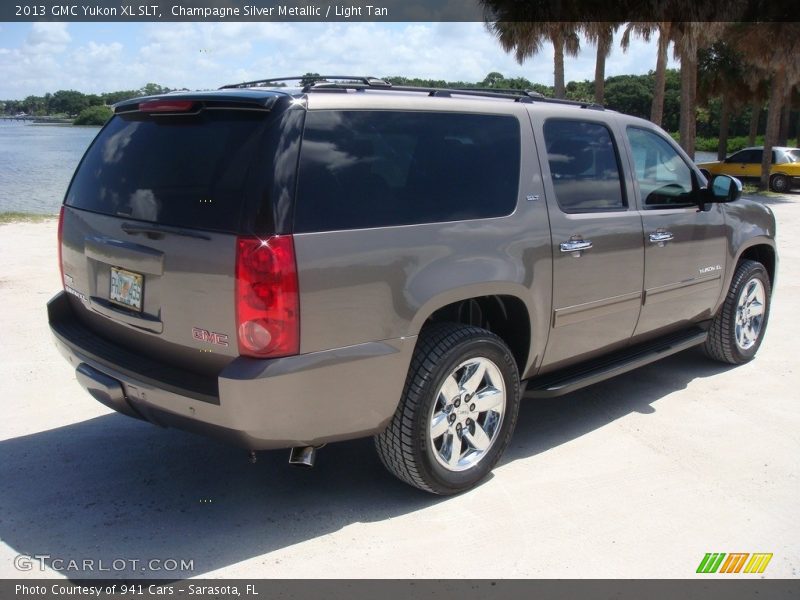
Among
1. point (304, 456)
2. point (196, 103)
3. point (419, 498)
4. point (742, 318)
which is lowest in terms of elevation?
point (419, 498)

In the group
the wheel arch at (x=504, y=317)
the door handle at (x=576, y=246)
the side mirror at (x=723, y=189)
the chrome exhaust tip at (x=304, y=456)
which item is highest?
the side mirror at (x=723, y=189)

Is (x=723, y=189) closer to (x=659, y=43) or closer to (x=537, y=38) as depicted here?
(x=659, y=43)

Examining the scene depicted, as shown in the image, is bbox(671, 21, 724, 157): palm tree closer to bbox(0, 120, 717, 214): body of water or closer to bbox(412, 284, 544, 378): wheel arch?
bbox(0, 120, 717, 214): body of water

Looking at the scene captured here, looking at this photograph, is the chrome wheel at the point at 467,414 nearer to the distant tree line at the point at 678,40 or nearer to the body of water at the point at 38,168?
the body of water at the point at 38,168

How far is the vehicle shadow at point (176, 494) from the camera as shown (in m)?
3.27

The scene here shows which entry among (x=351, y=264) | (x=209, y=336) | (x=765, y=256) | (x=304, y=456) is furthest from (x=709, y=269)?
(x=209, y=336)

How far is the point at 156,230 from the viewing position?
3.28m

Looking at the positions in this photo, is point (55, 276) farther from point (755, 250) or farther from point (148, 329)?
point (755, 250)

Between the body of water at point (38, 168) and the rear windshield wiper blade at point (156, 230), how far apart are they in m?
1.51

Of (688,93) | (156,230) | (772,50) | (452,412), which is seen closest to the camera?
(156,230)

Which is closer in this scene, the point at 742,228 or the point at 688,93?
the point at 742,228

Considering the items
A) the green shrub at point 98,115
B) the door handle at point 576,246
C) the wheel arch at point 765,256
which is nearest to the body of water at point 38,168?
the green shrub at point 98,115

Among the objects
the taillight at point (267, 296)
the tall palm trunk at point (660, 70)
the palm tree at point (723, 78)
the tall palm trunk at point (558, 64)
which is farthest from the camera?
the palm tree at point (723, 78)

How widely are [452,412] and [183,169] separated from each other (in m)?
1.68
